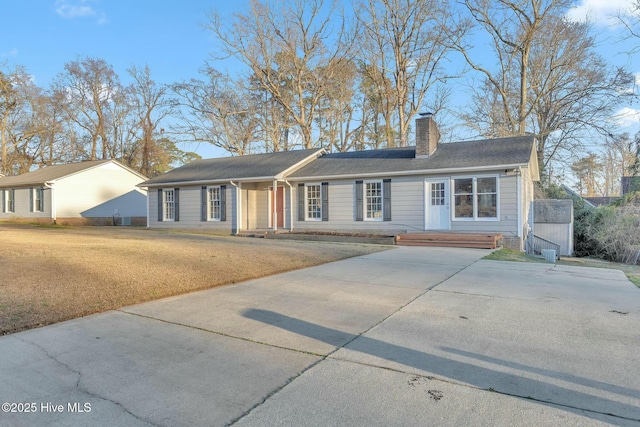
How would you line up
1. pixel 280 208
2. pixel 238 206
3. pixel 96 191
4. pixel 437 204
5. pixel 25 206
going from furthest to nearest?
pixel 96 191, pixel 25 206, pixel 280 208, pixel 238 206, pixel 437 204

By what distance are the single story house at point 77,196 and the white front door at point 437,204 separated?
756 inches

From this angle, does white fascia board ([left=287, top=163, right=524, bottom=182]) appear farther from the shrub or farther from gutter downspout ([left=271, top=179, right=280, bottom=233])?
the shrub

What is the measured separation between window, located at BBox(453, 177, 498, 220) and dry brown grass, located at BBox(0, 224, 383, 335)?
5783 mm

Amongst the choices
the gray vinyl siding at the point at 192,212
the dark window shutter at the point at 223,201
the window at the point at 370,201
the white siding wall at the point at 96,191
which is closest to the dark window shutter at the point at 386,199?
the window at the point at 370,201

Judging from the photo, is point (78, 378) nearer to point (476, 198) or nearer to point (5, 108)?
point (476, 198)

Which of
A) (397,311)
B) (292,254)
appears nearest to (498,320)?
(397,311)

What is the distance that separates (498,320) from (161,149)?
38.4 m

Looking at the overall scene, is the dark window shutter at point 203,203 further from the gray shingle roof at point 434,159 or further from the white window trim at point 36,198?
the white window trim at point 36,198

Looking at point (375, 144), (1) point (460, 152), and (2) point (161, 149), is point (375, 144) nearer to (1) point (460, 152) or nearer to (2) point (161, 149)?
(1) point (460, 152)

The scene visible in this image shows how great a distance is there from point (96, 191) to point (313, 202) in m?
17.3

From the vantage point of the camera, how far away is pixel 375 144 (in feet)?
94.8

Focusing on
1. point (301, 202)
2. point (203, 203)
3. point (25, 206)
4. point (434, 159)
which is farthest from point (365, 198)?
point (25, 206)

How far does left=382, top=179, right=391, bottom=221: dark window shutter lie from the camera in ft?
48.4

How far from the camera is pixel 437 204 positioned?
1401cm
